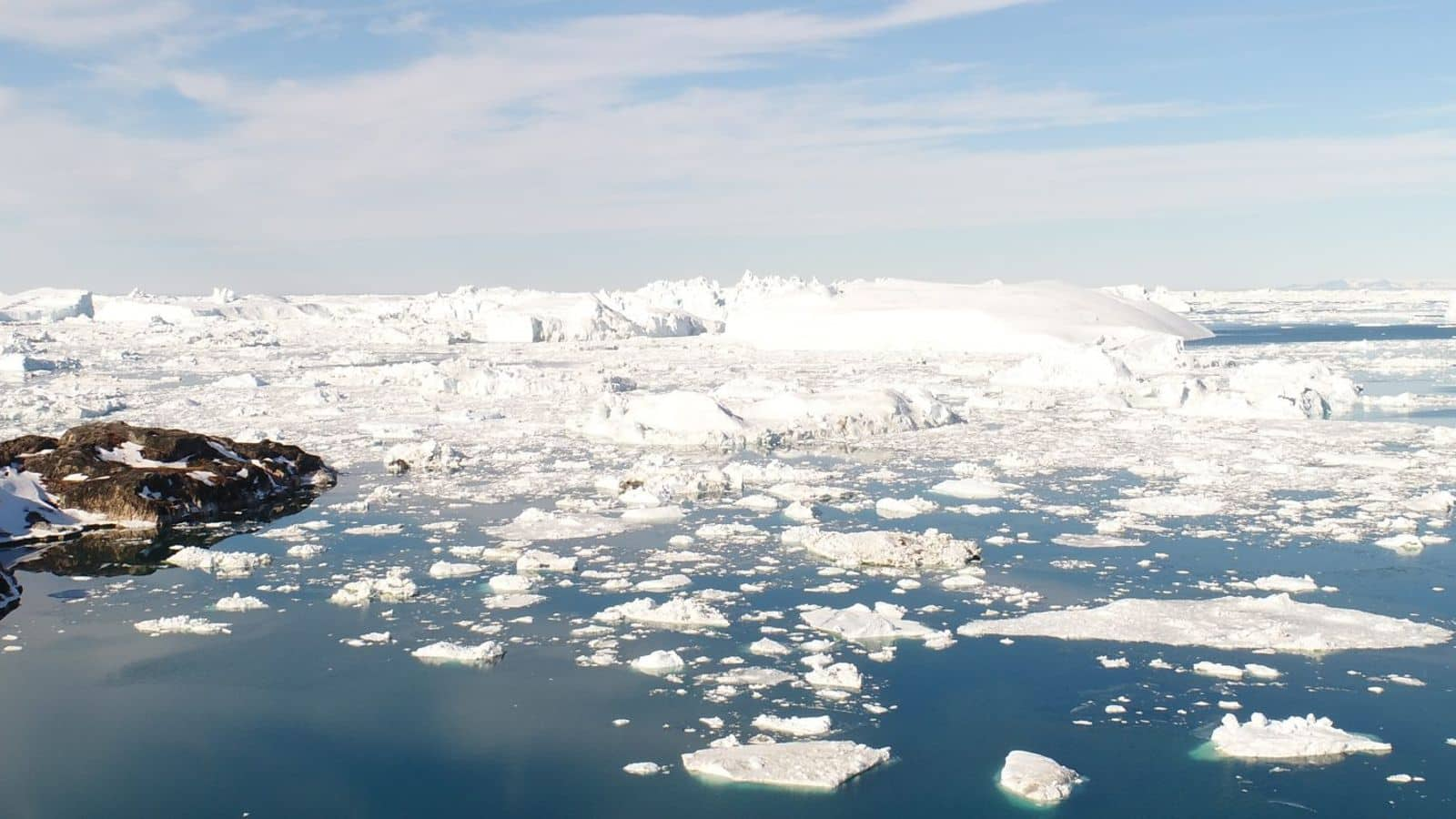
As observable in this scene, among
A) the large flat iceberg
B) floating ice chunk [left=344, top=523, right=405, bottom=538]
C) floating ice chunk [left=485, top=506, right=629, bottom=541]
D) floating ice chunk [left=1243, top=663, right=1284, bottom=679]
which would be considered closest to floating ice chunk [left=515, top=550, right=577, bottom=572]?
floating ice chunk [left=485, top=506, right=629, bottom=541]

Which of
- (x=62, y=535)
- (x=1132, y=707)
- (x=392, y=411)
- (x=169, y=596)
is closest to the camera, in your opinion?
(x=1132, y=707)

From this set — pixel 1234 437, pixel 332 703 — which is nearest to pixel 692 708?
pixel 332 703

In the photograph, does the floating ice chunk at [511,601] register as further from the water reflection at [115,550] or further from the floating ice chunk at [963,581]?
the water reflection at [115,550]

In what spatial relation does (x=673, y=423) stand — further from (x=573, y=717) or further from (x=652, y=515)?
(x=573, y=717)

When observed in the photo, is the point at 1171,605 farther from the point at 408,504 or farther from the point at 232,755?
the point at 408,504

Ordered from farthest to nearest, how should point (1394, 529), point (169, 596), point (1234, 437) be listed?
point (1234, 437), point (1394, 529), point (169, 596)

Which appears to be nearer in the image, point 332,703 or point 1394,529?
point 332,703

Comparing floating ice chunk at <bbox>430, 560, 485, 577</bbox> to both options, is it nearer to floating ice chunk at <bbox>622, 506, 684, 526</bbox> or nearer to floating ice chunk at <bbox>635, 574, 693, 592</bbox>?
floating ice chunk at <bbox>635, 574, 693, 592</bbox>

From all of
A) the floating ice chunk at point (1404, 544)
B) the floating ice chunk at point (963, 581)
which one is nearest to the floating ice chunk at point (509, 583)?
the floating ice chunk at point (963, 581)
